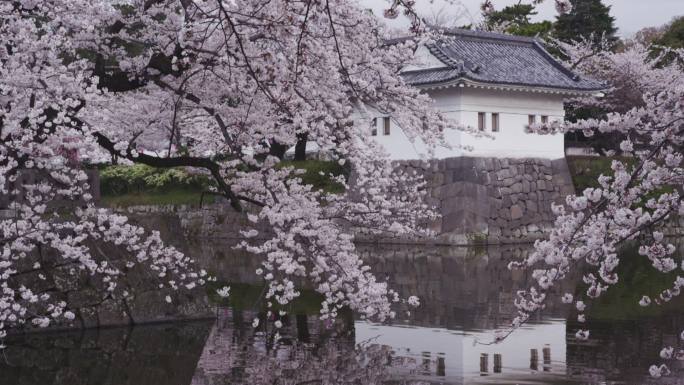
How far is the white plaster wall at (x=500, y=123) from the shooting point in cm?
2302

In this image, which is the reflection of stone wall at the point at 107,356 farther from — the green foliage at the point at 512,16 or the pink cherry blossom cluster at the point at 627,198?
Result: the green foliage at the point at 512,16

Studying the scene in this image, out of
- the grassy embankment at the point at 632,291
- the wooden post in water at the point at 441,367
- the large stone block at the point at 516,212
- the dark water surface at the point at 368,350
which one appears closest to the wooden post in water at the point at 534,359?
the dark water surface at the point at 368,350

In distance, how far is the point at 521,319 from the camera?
460cm

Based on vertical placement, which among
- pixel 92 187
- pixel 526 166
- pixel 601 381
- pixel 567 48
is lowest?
pixel 601 381

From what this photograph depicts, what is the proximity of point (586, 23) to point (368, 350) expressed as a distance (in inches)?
1031

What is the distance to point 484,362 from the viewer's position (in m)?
8.10

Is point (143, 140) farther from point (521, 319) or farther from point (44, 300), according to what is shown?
point (521, 319)

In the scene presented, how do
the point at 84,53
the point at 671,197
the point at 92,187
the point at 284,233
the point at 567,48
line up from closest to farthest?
the point at 671,197 < the point at 284,233 < the point at 92,187 < the point at 84,53 < the point at 567,48

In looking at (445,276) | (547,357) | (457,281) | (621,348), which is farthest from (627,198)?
(445,276)

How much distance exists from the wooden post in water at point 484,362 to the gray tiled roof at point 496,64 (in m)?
14.1

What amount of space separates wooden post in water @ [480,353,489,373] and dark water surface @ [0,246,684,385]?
16mm

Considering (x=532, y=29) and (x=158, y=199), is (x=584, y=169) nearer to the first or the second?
(x=532, y=29)

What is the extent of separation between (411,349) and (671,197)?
498 centimetres

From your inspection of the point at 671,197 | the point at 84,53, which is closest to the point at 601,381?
the point at 671,197
